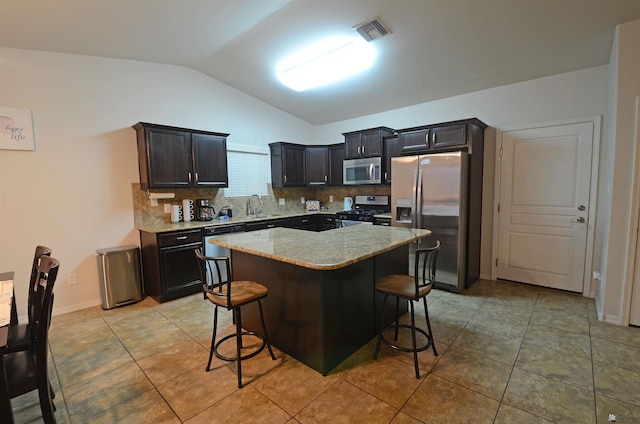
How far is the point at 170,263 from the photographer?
358 centimetres

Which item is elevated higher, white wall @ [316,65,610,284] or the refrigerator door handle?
white wall @ [316,65,610,284]

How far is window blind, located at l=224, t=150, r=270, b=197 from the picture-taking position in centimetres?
489

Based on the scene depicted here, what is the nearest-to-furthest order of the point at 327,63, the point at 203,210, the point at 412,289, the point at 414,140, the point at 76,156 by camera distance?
the point at 412,289 → the point at 76,156 → the point at 327,63 → the point at 414,140 → the point at 203,210

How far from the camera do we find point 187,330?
114 inches

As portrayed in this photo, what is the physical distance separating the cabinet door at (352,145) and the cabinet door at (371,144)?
80 millimetres

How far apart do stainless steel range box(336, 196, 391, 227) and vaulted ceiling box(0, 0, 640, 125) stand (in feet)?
6.46

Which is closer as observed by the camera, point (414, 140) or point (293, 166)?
point (414, 140)

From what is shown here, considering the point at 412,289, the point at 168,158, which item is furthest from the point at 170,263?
the point at 412,289

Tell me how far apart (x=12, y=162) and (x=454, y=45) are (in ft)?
15.8

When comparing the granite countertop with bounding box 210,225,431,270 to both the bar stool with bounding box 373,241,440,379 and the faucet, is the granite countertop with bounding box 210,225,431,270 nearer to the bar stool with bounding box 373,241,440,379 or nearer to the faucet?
the bar stool with bounding box 373,241,440,379

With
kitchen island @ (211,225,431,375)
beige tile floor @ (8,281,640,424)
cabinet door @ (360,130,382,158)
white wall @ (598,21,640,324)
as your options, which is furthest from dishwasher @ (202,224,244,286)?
white wall @ (598,21,640,324)

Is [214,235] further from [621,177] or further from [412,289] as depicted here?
[621,177]

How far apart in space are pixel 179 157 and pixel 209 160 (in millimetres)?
426

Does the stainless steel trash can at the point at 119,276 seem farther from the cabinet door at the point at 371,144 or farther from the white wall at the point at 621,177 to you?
the white wall at the point at 621,177
